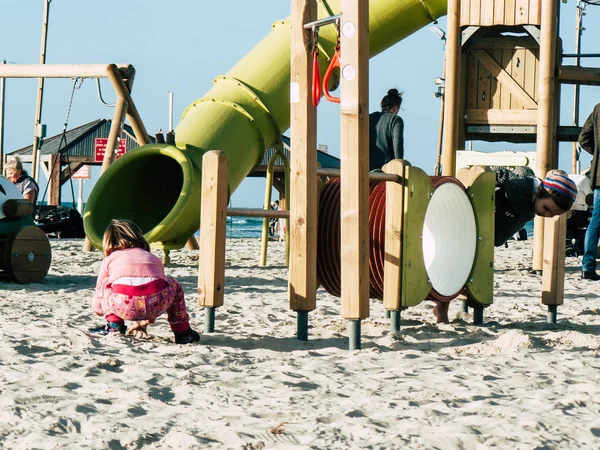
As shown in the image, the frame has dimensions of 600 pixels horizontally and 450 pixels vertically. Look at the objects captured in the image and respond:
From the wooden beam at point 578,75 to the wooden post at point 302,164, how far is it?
5725 mm

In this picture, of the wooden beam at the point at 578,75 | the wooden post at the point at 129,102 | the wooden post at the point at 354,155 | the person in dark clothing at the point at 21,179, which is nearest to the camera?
the wooden post at the point at 354,155

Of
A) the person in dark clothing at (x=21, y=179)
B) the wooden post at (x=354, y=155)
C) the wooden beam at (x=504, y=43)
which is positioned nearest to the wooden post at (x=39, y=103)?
the person in dark clothing at (x=21, y=179)

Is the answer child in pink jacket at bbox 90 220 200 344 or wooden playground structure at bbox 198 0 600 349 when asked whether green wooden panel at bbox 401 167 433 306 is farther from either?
child in pink jacket at bbox 90 220 200 344

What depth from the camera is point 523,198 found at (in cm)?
587

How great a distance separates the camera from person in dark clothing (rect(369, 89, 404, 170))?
852cm

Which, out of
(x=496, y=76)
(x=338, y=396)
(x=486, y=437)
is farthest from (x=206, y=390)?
(x=496, y=76)

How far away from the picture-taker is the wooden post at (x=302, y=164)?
15.8 ft

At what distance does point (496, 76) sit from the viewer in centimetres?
1077

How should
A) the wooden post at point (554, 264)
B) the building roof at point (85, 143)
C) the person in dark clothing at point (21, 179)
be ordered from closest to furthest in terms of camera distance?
the wooden post at point (554, 264)
the person in dark clothing at point (21, 179)
the building roof at point (85, 143)

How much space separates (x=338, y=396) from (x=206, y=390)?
0.50 meters

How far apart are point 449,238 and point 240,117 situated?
4750 mm

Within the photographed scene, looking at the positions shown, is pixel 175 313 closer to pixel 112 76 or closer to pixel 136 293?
pixel 136 293

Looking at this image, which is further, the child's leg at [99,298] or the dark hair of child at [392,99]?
the dark hair of child at [392,99]

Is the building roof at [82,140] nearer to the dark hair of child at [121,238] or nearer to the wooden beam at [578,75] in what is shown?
the wooden beam at [578,75]
